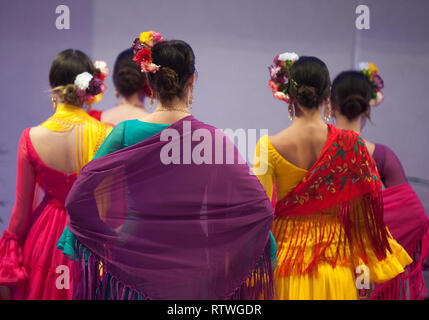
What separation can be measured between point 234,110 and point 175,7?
671 mm

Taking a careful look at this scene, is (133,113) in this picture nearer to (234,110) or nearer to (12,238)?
(234,110)

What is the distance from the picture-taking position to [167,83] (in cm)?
186

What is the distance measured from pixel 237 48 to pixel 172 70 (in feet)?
4.08

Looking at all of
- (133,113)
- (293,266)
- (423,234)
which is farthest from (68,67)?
(423,234)

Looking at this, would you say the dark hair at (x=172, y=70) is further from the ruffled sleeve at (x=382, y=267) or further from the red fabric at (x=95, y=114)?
the red fabric at (x=95, y=114)

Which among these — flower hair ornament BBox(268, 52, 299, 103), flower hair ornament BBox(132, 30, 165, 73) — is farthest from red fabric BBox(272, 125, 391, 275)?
flower hair ornament BBox(132, 30, 165, 73)

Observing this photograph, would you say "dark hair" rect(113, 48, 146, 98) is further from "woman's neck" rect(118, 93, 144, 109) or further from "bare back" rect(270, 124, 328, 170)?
"bare back" rect(270, 124, 328, 170)

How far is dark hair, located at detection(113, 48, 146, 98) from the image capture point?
A: 2.98 metres

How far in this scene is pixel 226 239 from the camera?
6.03 ft

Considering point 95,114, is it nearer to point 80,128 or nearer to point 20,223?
point 80,128

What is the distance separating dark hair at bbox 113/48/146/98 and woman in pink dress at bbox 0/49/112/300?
0.52 m

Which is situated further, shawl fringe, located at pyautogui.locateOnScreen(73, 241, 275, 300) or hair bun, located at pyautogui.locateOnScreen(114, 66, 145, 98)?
hair bun, located at pyautogui.locateOnScreen(114, 66, 145, 98)

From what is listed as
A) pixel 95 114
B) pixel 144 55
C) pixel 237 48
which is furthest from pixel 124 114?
pixel 144 55

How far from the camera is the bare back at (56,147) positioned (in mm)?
2340
